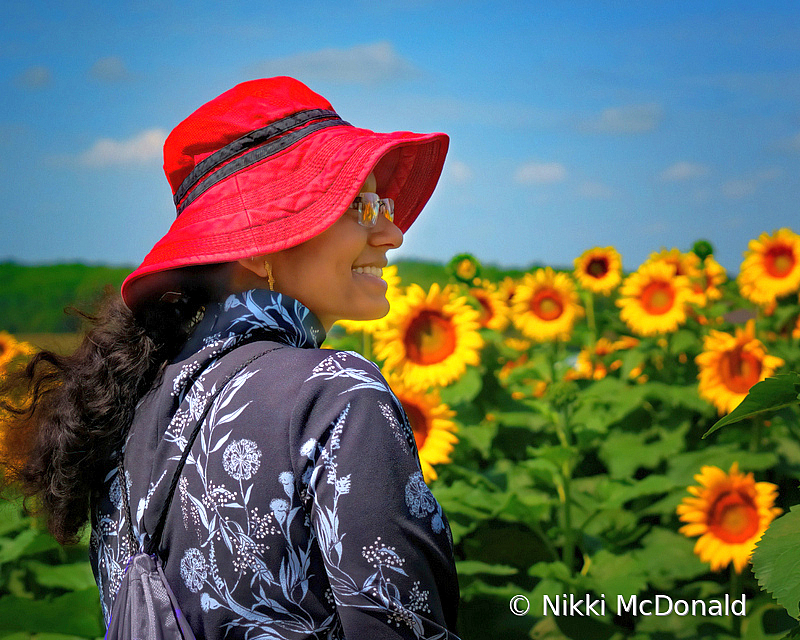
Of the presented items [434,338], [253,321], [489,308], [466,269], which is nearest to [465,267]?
[466,269]

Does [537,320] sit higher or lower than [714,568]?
higher

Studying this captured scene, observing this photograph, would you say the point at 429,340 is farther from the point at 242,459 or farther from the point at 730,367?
the point at 242,459

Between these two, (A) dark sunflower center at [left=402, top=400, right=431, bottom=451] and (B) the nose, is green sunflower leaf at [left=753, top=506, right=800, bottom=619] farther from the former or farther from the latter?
(A) dark sunflower center at [left=402, top=400, right=431, bottom=451]

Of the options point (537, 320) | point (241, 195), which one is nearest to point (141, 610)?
point (241, 195)

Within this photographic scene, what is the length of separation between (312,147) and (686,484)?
2.41 m

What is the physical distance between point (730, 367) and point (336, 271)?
8.21 feet

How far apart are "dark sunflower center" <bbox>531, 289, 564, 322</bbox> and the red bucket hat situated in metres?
2.69

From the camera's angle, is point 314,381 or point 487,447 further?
point 487,447

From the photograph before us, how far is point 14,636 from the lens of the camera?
242 centimetres

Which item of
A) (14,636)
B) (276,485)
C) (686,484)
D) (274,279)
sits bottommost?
(14,636)

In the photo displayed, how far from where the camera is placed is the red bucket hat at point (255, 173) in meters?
1.18

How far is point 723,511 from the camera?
9.25ft

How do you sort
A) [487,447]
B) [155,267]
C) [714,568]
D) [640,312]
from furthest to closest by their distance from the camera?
[640,312]
[487,447]
[714,568]
[155,267]

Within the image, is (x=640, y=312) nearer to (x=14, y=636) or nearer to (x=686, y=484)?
(x=686, y=484)
